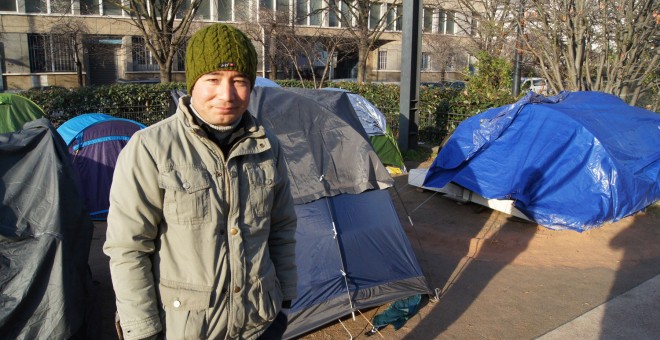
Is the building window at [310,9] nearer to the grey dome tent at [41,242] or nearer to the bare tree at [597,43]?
the bare tree at [597,43]

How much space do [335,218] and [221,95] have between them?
2.90 meters

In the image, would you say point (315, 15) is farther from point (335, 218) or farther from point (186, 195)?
point (186, 195)

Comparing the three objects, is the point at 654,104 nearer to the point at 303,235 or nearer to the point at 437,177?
the point at 437,177

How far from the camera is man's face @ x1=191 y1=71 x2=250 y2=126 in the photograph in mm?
2061

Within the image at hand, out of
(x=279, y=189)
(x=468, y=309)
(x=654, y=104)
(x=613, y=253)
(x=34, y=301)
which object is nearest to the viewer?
(x=279, y=189)

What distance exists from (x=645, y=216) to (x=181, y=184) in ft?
25.6

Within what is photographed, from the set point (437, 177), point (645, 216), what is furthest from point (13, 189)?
point (645, 216)

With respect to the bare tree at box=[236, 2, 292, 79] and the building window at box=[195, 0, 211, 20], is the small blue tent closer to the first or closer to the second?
the bare tree at box=[236, 2, 292, 79]

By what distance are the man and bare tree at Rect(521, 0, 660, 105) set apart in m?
9.02

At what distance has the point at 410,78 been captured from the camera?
11.9 metres

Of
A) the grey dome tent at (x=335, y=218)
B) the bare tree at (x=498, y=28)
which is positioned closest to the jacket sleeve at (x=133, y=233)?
the grey dome tent at (x=335, y=218)

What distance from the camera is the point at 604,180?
671 cm

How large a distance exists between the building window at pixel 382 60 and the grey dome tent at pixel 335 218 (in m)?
38.9

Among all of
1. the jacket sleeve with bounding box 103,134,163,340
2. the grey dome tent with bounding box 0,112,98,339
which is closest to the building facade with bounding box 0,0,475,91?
the grey dome tent with bounding box 0,112,98,339
